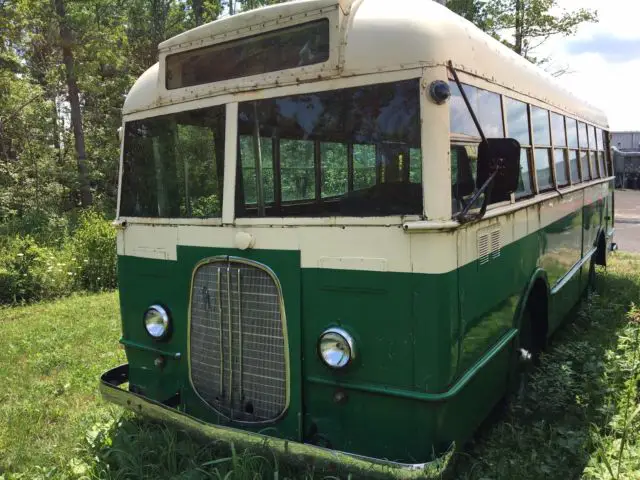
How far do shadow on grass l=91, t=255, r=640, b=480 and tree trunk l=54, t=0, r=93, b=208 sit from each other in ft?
50.8

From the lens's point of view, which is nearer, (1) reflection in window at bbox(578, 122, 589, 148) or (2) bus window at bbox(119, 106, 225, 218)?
(2) bus window at bbox(119, 106, 225, 218)

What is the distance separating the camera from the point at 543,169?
4586 millimetres

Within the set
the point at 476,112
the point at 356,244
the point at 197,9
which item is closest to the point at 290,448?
the point at 356,244

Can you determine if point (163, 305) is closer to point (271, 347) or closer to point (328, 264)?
point (271, 347)

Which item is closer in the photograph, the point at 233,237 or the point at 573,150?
the point at 233,237

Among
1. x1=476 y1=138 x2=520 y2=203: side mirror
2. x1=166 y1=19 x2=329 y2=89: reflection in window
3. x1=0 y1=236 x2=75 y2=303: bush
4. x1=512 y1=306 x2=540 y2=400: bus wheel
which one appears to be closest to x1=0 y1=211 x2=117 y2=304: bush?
x1=0 y1=236 x2=75 y2=303: bush

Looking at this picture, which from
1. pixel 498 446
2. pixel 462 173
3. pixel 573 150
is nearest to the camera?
pixel 462 173

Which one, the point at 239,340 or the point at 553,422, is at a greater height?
the point at 239,340

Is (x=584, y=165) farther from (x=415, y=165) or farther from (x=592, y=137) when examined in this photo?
(x=415, y=165)

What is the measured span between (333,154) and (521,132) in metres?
1.71

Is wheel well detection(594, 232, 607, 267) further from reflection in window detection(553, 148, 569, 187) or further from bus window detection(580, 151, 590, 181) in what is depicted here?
reflection in window detection(553, 148, 569, 187)

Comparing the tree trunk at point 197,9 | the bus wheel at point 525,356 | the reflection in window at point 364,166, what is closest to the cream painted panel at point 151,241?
the reflection in window at point 364,166

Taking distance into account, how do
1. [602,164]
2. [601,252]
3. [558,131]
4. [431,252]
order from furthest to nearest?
[601,252] → [602,164] → [558,131] → [431,252]

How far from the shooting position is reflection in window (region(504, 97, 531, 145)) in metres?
3.72
